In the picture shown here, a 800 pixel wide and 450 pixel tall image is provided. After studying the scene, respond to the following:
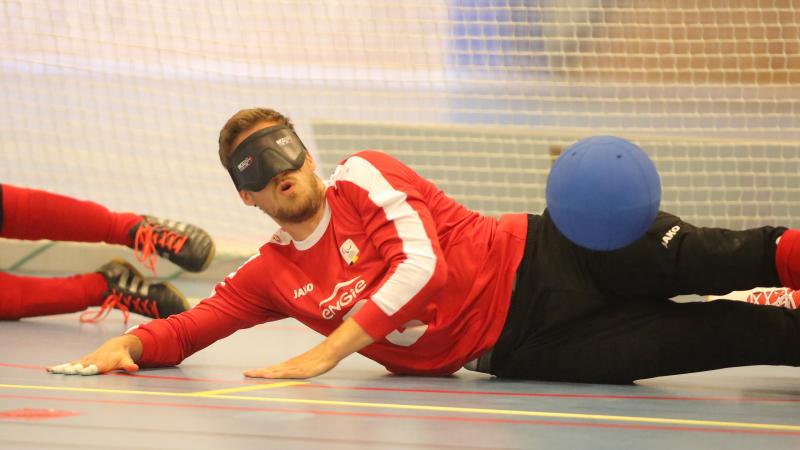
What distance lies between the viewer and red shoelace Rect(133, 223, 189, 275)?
15.0 feet

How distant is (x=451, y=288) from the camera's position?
312 centimetres

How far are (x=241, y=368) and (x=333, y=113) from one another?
3.96 meters

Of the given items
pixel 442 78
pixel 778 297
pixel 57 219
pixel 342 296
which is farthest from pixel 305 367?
pixel 442 78

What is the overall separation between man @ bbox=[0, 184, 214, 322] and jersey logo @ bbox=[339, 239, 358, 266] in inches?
58.2

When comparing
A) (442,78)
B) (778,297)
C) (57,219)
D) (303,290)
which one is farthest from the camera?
(442,78)

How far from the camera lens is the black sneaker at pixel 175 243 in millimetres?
4562

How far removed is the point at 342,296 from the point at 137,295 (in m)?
1.68

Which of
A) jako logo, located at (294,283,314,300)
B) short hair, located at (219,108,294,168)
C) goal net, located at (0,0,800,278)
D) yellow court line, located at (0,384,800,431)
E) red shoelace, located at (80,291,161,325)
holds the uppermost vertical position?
goal net, located at (0,0,800,278)

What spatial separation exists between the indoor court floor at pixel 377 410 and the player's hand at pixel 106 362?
46 mm

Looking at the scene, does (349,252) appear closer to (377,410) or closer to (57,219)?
(377,410)

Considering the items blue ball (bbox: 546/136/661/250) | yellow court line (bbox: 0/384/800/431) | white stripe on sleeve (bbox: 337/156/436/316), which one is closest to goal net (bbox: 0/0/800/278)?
white stripe on sleeve (bbox: 337/156/436/316)

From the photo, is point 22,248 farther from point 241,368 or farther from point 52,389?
point 52,389

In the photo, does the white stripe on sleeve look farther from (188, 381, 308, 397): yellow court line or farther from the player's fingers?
the player's fingers

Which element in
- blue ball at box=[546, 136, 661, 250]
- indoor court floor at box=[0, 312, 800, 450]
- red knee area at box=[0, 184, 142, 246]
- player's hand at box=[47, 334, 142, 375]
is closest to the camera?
indoor court floor at box=[0, 312, 800, 450]
